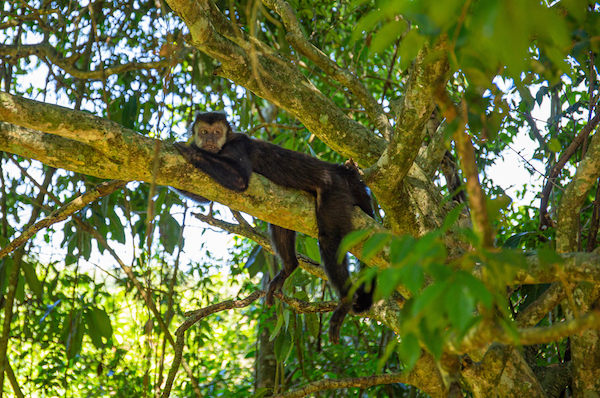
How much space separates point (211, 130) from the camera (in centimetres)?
494

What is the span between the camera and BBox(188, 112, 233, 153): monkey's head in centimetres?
477

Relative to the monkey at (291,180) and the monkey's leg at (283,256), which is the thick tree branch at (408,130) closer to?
the monkey at (291,180)

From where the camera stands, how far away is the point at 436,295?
44.7 inches

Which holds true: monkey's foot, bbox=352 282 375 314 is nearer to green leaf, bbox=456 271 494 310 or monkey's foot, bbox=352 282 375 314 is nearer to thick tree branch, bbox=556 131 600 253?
thick tree branch, bbox=556 131 600 253

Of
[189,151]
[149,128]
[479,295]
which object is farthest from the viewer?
[149,128]

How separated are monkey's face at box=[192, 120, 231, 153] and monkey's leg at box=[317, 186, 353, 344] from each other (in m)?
1.18

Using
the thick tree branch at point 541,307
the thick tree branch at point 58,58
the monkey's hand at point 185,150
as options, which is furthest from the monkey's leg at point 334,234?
the thick tree branch at point 58,58

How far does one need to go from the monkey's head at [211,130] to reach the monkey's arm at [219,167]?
899 mm

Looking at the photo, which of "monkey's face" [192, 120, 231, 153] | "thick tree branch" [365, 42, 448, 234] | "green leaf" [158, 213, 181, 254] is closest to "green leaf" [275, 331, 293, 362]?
"green leaf" [158, 213, 181, 254]

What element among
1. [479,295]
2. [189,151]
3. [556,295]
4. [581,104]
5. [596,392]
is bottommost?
[596,392]

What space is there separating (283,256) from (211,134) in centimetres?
138

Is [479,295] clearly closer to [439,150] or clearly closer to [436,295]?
[436,295]

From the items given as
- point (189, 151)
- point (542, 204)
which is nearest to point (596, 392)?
point (542, 204)

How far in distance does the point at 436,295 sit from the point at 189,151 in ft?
8.71
